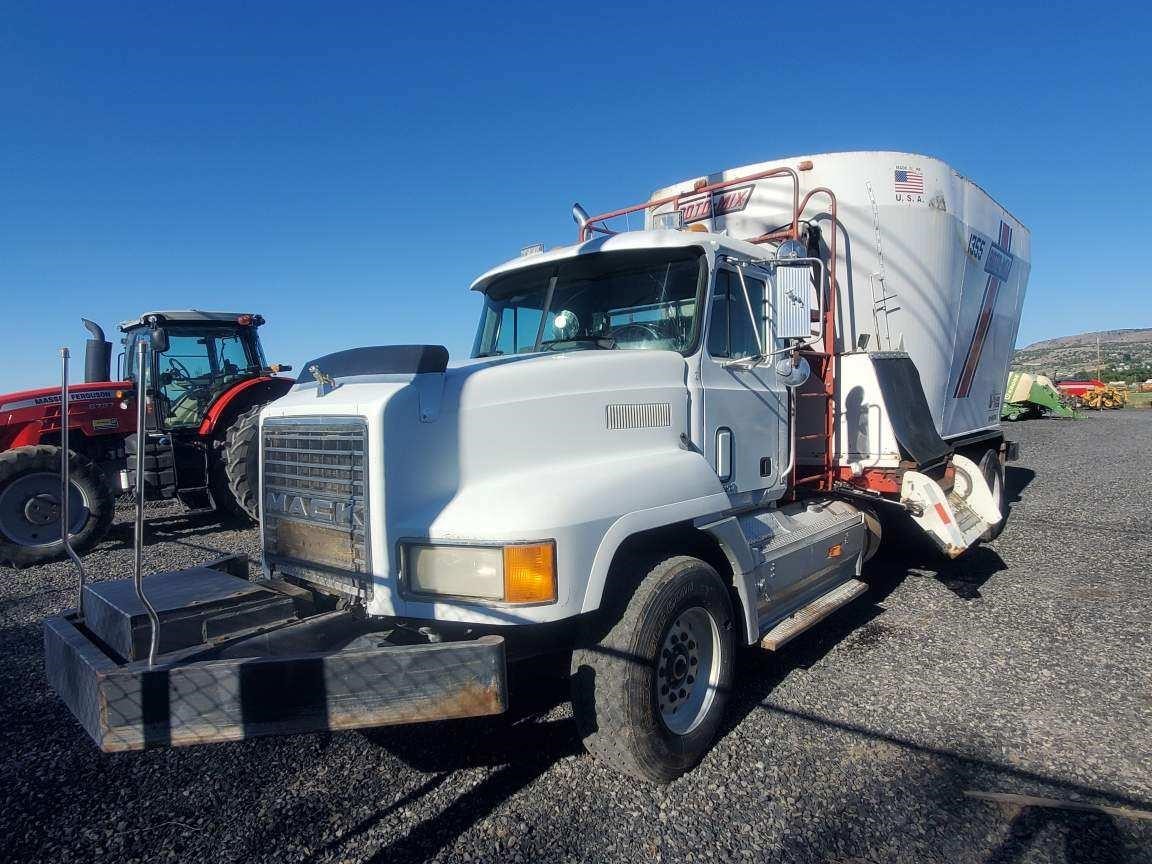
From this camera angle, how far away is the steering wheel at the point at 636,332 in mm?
4117

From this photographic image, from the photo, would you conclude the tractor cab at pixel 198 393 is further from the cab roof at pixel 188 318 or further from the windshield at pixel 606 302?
the windshield at pixel 606 302

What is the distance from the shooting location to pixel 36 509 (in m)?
8.09

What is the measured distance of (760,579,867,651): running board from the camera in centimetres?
399

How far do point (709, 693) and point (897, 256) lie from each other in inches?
158

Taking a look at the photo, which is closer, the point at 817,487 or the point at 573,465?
the point at 573,465

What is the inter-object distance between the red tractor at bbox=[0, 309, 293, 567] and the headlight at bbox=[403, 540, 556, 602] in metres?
4.96

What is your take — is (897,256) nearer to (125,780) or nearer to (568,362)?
(568,362)

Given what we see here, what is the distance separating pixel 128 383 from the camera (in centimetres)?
973

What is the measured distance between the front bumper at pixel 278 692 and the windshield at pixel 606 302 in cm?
210

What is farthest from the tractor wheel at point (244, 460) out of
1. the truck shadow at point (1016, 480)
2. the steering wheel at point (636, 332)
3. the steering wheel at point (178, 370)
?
the truck shadow at point (1016, 480)

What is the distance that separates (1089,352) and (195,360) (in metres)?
140

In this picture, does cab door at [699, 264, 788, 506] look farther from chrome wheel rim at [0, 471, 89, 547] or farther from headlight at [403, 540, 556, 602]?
chrome wheel rim at [0, 471, 89, 547]

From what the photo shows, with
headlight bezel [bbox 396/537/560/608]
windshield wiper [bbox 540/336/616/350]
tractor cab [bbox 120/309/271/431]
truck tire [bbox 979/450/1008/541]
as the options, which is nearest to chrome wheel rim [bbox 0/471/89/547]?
tractor cab [bbox 120/309/271/431]

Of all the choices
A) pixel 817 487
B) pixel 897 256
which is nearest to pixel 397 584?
pixel 817 487
